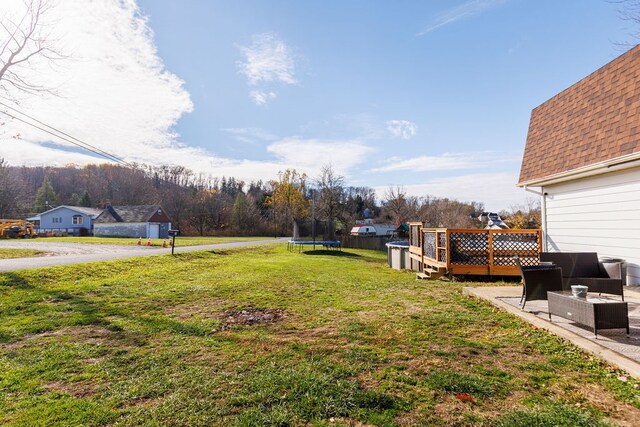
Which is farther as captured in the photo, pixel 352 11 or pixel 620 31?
pixel 352 11

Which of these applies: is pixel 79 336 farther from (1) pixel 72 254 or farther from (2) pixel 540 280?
(1) pixel 72 254

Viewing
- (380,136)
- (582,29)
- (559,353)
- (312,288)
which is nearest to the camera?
(559,353)

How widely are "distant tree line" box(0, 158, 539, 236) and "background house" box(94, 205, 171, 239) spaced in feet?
19.9

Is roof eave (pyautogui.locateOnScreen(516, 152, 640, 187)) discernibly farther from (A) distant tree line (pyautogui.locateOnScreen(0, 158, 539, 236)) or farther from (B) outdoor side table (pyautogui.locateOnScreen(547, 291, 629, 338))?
(A) distant tree line (pyautogui.locateOnScreen(0, 158, 539, 236))

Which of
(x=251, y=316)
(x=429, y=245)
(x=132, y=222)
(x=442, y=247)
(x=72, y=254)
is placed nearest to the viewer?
(x=251, y=316)

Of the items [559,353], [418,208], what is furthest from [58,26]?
[418,208]

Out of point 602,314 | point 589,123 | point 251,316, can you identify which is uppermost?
point 589,123

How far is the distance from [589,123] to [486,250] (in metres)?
4.01

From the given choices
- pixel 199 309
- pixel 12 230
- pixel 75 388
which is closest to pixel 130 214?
pixel 12 230

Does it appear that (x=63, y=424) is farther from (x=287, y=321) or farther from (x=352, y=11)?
(x=352, y=11)

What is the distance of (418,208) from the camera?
39219 millimetres

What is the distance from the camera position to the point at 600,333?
3912mm

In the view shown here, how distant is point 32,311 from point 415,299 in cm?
728

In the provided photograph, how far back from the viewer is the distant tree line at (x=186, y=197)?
46.3 meters
